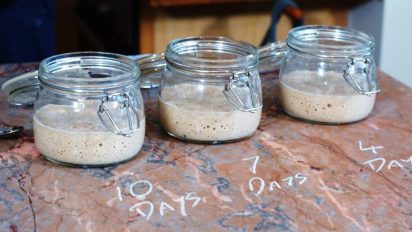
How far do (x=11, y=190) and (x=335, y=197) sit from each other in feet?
1.14

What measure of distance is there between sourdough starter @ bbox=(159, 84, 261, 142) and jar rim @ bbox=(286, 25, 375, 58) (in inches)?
5.2

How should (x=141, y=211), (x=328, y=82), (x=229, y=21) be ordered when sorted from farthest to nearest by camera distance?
1. (x=229, y=21)
2. (x=328, y=82)
3. (x=141, y=211)

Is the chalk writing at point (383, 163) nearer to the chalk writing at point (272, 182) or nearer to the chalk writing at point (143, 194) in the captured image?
the chalk writing at point (272, 182)

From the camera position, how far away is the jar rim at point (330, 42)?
922 millimetres

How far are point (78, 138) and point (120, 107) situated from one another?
0.06 metres

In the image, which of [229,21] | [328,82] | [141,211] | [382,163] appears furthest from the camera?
[229,21]

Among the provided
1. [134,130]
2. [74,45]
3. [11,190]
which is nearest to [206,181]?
[134,130]

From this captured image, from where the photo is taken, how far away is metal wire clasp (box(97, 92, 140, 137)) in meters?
0.77

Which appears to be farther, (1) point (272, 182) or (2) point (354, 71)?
(2) point (354, 71)

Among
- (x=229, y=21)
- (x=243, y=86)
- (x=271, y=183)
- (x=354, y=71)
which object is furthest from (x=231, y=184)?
(x=229, y=21)

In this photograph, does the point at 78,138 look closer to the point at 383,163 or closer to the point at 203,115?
the point at 203,115

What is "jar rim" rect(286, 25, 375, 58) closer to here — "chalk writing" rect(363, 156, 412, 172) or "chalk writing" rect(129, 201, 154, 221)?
"chalk writing" rect(363, 156, 412, 172)

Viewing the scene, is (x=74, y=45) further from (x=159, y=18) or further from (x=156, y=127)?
(x=156, y=127)

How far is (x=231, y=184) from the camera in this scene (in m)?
0.77
